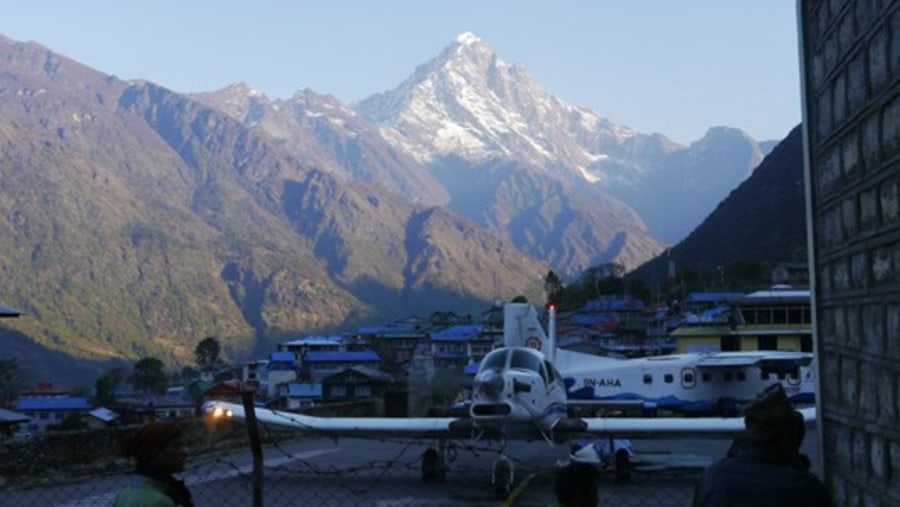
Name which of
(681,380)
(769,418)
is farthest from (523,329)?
(769,418)

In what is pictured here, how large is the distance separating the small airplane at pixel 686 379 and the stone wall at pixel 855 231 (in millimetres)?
38107

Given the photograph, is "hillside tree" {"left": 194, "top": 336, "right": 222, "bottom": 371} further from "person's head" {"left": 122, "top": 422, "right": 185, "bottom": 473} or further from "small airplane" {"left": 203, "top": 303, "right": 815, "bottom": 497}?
A: "person's head" {"left": 122, "top": 422, "right": 185, "bottom": 473}

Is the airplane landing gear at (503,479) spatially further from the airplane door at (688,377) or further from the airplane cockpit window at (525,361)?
the airplane door at (688,377)

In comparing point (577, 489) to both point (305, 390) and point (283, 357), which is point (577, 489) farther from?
point (283, 357)

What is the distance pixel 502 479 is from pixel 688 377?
117 ft

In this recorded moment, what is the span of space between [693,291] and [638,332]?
1440 centimetres

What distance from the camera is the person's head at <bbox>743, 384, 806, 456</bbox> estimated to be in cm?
493

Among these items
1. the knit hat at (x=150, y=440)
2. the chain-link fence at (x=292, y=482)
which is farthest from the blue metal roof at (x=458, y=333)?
the knit hat at (x=150, y=440)

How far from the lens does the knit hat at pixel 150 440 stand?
17.9ft

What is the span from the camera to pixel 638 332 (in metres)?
126

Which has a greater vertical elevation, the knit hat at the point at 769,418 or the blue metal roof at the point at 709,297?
the blue metal roof at the point at 709,297

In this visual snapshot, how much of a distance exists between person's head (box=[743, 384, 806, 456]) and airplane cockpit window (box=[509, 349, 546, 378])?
47.3 ft

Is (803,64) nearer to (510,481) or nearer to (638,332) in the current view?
(510,481)

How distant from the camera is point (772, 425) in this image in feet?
16.2
